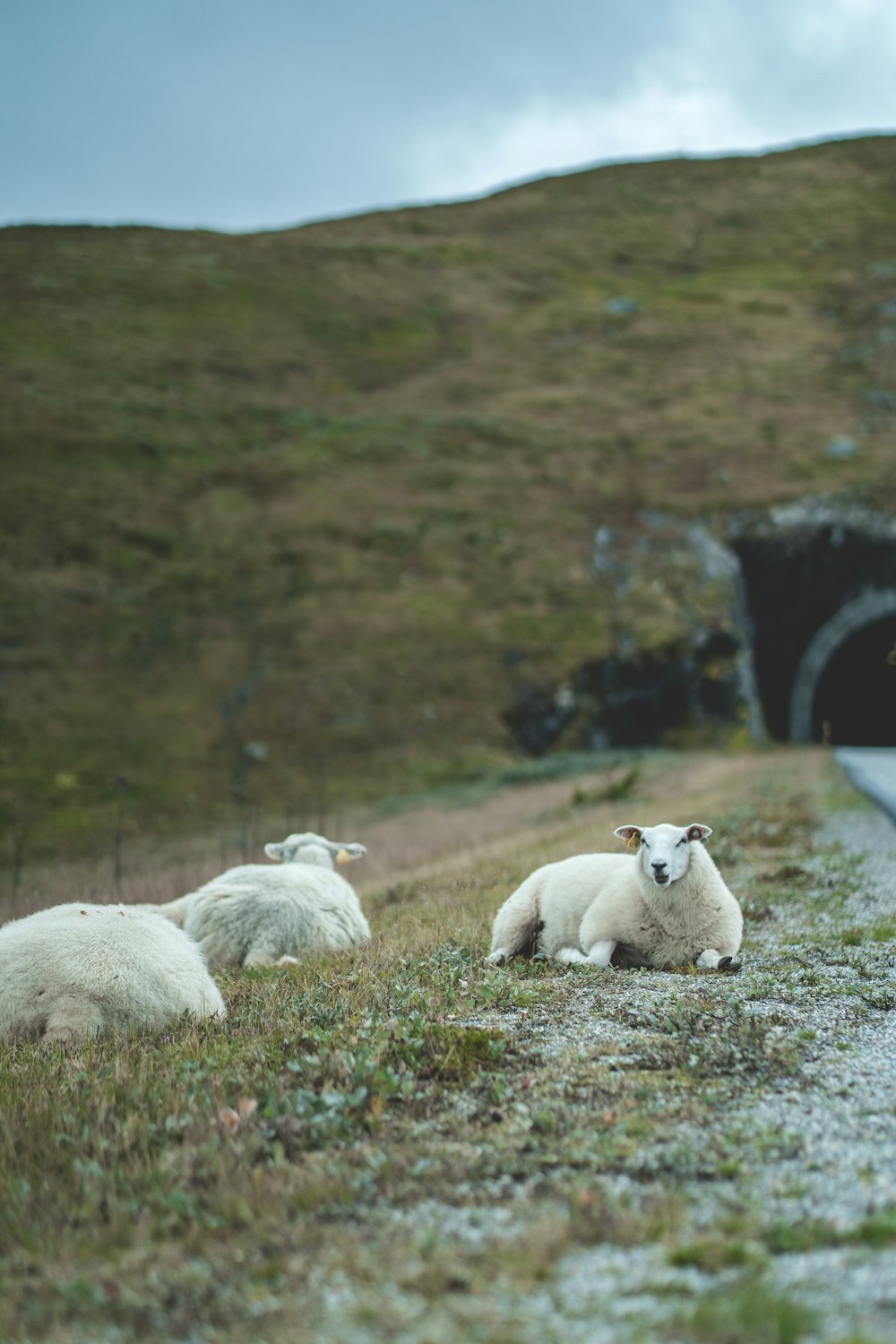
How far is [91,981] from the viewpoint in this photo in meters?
6.86

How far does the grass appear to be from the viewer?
11.7ft

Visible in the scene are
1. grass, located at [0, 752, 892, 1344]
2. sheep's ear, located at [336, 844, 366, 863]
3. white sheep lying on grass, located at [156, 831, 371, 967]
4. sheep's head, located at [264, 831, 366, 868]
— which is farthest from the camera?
sheep's head, located at [264, 831, 366, 868]

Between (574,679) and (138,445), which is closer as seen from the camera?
(574,679)

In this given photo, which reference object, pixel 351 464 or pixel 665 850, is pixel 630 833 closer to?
pixel 665 850

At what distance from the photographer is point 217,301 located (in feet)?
217

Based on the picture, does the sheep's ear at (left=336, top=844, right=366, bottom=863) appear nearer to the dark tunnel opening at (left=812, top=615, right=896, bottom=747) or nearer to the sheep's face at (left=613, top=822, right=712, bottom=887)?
the sheep's face at (left=613, top=822, right=712, bottom=887)

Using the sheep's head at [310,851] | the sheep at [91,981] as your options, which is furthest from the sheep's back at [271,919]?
the sheep at [91,981]

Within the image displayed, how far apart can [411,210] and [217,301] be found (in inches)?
1449

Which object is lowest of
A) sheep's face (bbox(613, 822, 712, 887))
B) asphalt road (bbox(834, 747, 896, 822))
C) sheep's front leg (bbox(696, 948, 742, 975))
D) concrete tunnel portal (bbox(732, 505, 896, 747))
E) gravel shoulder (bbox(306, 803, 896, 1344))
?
asphalt road (bbox(834, 747, 896, 822))

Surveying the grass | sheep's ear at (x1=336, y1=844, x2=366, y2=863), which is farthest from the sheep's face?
sheep's ear at (x1=336, y1=844, x2=366, y2=863)

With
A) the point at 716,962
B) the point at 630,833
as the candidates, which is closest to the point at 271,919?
the point at 630,833

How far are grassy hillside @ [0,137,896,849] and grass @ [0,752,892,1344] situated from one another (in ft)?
39.7

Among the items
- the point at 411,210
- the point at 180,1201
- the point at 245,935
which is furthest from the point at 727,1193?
the point at 411,210

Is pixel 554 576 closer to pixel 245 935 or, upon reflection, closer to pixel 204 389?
pixel 204 389
